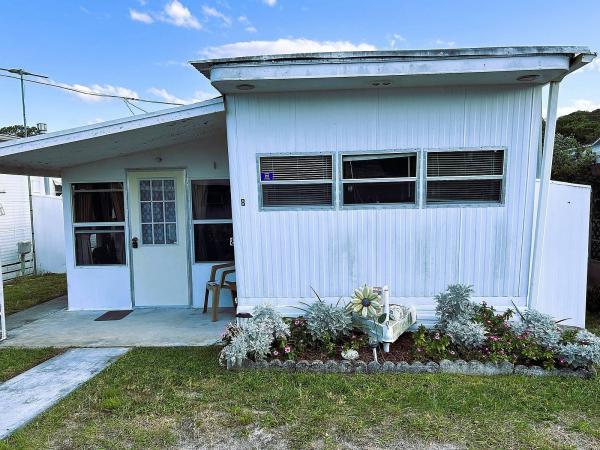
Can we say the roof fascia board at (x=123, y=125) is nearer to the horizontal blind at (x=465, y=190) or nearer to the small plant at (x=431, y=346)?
the horizontal blind at (x=465, y=190)

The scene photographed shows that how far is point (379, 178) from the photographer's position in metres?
4.56

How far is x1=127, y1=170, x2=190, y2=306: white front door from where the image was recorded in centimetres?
614

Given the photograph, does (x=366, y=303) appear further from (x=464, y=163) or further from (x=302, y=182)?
(x=464, y=163)

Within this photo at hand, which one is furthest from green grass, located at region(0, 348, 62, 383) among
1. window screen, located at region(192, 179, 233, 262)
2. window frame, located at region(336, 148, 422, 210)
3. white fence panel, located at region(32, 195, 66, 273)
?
white fence panel, located at region(32, 195, 66, 273)

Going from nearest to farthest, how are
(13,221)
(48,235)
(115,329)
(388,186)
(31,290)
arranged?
(388,186) < (115,329) < (31,290) < (13,221) < (48,235)

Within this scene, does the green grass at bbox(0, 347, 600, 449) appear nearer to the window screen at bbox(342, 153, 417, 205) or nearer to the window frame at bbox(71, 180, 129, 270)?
the window screen at bbox(342, 153, 417, 205)

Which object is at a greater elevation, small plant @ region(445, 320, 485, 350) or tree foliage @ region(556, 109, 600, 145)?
tree foliage @ region(556, 109, 600, 145)

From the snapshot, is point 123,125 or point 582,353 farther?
point 123,125

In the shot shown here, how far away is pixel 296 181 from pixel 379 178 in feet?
2.95

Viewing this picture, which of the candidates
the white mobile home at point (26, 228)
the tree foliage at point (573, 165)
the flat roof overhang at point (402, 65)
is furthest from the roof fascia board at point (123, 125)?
the white mobile home at point (26, 228)

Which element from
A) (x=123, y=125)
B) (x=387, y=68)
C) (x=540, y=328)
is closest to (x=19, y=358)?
(x=123, y=125)

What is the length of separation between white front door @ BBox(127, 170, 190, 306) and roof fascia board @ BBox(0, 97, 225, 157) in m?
1.53

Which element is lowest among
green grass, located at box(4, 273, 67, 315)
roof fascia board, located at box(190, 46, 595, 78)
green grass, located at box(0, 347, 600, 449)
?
green grass, located at box(4, 273, 67, 315)

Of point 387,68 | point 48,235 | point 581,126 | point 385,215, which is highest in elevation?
point 581,126
